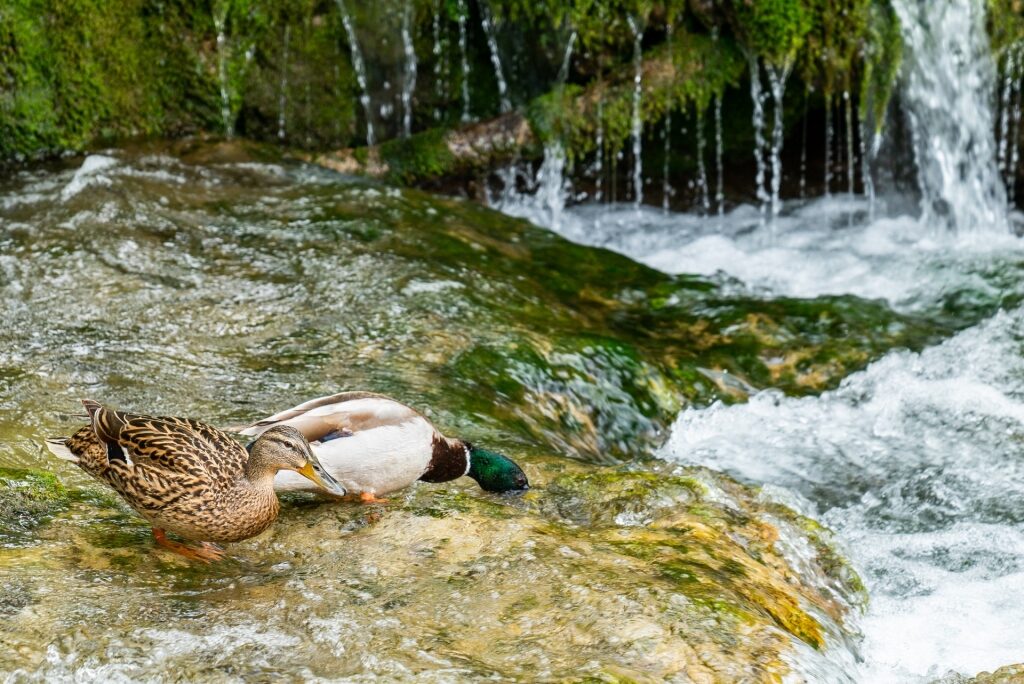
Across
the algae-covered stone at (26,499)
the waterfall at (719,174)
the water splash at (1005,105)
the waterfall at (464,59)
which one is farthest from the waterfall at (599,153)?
the algae-covered stone at (26,499)

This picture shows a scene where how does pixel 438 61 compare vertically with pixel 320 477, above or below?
above

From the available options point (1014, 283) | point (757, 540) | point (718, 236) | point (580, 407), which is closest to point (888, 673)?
point (757, 540)

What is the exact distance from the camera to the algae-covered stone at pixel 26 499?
376 centimetres

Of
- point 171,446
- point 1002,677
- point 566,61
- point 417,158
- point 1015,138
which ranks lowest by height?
point 1002,677

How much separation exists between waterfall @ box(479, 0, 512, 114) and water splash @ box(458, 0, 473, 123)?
0.17 metres

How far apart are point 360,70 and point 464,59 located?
0.96 meters

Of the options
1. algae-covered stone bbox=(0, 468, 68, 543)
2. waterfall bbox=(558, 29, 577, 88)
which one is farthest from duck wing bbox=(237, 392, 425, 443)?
waterfall bbox=(558, 29, 577, 88)

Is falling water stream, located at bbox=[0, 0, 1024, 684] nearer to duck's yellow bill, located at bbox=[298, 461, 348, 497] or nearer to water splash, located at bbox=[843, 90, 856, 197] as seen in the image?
water splash, located at bbox=[843, 90, 856, 197]

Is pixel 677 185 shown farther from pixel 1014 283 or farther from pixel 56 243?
pixel 56 243

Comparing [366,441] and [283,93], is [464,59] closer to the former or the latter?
[283,93]

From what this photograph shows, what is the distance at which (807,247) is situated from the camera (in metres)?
9.96

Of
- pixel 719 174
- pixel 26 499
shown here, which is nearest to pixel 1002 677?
pixel 26 499

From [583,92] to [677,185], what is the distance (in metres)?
1.73

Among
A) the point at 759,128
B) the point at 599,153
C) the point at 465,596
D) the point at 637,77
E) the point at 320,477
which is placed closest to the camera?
the point at 465,596
